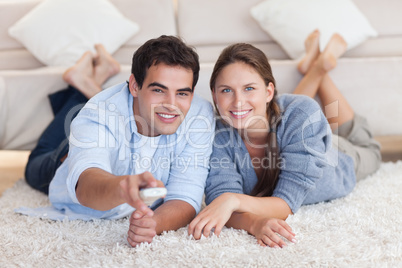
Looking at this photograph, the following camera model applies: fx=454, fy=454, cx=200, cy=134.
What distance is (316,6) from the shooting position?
7.91 ft

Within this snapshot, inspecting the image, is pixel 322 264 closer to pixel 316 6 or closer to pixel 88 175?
pixel 88 175

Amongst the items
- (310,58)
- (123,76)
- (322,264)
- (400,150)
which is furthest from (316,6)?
(322,264)

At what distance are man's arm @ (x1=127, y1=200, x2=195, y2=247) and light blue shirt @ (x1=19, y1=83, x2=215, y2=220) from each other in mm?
38

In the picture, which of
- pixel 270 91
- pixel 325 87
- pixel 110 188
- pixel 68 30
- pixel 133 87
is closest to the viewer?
pixel 110 188

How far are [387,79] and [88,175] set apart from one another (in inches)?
60.2

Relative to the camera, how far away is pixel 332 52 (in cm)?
210

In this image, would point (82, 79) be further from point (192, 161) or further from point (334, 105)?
point (334, 105)

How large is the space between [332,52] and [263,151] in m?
0.79

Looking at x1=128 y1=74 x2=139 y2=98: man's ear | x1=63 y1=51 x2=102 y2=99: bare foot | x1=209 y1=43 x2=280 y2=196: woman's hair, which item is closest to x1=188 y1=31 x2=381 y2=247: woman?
x1=209 y1=43 x2=280 y2=196: woman's hair

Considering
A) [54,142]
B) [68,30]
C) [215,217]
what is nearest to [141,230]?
[215,217]

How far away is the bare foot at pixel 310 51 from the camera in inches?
80.7

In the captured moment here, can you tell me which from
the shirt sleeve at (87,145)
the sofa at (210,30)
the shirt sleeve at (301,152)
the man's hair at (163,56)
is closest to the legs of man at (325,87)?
the sofa at (210,30)

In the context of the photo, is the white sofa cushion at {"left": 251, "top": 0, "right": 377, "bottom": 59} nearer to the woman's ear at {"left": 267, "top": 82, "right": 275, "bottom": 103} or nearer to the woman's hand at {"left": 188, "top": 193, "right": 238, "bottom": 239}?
the woman's ear at {"left": 267, "top": 82, "right": 275, "bottom": 103}

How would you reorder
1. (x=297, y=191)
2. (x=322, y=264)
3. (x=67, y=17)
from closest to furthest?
(x=322, y=264) < (x=297, y=191) < (x=67, y=17)
